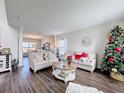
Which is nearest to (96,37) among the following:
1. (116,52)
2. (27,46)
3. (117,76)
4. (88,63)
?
(116,52)

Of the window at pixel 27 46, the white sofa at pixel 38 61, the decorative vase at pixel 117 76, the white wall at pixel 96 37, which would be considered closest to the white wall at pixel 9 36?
the white sofa at pixel 38 61

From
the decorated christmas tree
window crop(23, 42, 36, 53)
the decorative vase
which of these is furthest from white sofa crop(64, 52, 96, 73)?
window crop(23, 42, 36, 53)

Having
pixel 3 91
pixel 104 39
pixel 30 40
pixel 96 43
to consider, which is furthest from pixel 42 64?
pixel 30 40

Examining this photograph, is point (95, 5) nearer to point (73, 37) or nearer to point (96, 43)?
point (96, 43)

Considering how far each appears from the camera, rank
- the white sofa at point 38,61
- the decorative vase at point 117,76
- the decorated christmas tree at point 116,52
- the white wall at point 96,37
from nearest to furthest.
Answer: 1. the decorative vase at point 117,76
2. the decorated christmas tree at point 116,52
3. the white sofa at point 38,61
4. the white wall at point 96,37

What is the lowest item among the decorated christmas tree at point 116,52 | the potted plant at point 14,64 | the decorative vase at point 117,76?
the decorative vase at point 117,76

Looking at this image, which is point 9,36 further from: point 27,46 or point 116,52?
point 27,46

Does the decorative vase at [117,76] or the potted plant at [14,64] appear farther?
the potted plant at [14,64]

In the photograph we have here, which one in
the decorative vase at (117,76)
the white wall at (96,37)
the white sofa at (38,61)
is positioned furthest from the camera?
the white wall at (96,37)

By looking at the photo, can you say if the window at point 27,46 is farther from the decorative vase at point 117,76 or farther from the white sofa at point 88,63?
the decorative vase at point 117,76

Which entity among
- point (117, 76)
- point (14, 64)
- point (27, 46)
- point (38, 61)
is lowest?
point (117, 76)

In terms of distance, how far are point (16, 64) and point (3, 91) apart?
2332 mm

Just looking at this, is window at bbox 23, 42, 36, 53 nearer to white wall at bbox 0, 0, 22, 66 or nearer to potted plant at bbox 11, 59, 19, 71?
white wall at bbox 0, 0, 22, 66

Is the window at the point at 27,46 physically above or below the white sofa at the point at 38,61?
above
